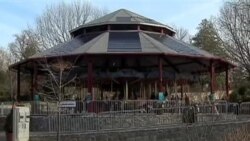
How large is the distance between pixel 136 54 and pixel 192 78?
36.5 feet

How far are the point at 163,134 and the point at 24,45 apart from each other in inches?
2440

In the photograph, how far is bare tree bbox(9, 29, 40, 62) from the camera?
77.9m

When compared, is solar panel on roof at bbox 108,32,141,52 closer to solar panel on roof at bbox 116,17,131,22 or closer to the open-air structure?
the open-air structure

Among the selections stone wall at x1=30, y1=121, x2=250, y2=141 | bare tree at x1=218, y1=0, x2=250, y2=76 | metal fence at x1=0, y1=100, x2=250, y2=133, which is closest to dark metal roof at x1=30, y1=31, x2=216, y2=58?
metal fence at x1=0, y1=100, x2=250, y2=133

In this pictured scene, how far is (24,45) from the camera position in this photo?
273 ft

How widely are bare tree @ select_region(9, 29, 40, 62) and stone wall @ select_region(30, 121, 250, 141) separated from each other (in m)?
53.8

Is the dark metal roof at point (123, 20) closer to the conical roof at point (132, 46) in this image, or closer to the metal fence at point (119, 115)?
the conical roof at point (132, 46)

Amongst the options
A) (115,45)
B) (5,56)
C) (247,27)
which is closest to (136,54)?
(115,45)

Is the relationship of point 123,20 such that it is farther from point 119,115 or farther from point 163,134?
point 163,134

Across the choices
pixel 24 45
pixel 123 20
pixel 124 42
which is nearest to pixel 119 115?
pixel 124 42

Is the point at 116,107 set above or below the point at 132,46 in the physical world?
below

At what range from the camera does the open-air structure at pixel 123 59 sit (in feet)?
123

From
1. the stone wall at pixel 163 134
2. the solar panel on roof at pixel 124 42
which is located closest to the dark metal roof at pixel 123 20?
the solar panel on roof at pixel 124 42

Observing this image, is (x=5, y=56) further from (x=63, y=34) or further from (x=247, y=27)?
(x=247, y=27)
